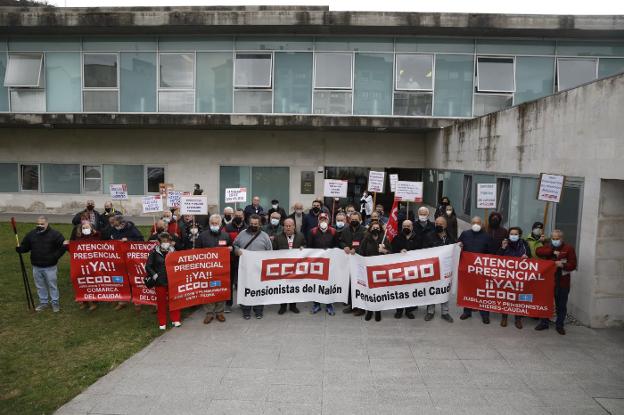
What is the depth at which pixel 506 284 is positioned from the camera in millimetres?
8367

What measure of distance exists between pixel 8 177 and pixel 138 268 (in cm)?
1680

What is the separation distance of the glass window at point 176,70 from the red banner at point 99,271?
38.9 feet

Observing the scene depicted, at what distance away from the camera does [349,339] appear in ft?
25.3

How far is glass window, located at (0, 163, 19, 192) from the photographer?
21.8 meters

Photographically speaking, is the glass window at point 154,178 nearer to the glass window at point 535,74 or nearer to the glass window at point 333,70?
the glass window at point 333,70

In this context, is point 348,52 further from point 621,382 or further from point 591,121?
point 621,382

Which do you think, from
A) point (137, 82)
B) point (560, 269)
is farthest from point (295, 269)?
point (137, 82)

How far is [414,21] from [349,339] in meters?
14.0

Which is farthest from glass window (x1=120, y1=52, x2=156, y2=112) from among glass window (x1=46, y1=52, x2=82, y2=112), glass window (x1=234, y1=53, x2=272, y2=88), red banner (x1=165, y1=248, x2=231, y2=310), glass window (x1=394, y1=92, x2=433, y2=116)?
red banner (x1=165, y1=248, x2=231, y2=310)

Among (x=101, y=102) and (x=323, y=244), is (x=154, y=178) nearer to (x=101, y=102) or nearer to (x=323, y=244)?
(x=101, y=102)

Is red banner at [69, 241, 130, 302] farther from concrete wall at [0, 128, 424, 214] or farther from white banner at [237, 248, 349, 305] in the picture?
concrete wall at [0, 128, 424, 214]

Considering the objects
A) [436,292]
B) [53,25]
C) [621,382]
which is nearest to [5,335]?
[436,292]

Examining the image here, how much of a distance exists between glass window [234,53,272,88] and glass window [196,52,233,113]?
1.08ft

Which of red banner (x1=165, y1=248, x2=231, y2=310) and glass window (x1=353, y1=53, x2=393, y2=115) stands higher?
glass window (x1=353, y1=53, x2=393, y2=115)
